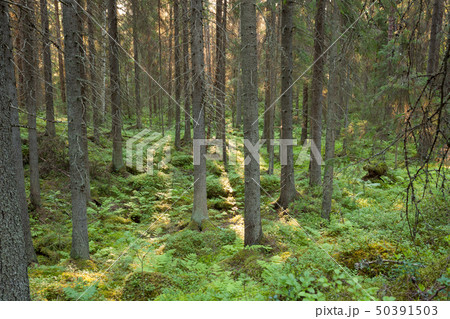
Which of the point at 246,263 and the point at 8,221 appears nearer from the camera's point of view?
the point at 8,221

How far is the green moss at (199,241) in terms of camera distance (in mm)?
7172

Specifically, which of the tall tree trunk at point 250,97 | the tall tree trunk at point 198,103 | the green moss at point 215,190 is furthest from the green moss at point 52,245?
the green moss at point 215,190

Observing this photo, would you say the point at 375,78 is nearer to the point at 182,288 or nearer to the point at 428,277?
the point at 428,277

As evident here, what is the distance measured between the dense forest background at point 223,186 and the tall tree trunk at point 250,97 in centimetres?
3

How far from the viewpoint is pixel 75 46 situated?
18.6 ft

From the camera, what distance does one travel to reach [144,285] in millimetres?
4887

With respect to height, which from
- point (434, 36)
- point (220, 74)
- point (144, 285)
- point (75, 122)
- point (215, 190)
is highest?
point (434, 36)

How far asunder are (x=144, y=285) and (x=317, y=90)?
872 centimetres

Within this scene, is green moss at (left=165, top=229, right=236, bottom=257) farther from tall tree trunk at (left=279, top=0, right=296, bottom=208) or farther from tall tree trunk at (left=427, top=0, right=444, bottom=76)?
tall tree trunk at (left=427, top=0, right=444, bottom=76)

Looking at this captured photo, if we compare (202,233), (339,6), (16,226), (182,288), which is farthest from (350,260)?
(339,6)

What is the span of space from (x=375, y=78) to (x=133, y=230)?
590 inches

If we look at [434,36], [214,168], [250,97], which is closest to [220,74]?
[214,168]

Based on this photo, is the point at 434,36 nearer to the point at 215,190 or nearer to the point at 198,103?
the point at 198,103

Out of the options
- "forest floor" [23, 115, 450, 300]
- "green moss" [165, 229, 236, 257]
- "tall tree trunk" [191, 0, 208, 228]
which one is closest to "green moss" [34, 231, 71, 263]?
"forest floor" [23, 115, 450, 300]
